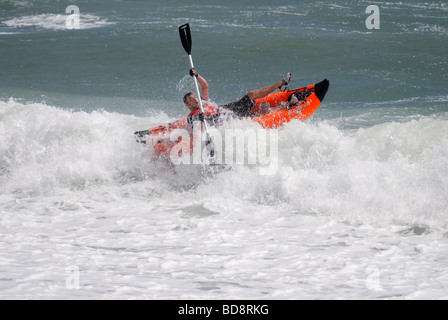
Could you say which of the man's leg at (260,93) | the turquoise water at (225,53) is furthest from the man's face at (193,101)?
the turquoise water at (225,53)

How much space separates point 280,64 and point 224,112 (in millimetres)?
6721

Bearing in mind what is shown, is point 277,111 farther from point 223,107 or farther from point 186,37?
point 186,37

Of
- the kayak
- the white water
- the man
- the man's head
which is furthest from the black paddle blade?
the white water

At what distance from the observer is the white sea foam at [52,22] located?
19.0m

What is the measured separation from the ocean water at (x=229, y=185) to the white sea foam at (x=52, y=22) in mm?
3319

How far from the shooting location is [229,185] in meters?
7.28

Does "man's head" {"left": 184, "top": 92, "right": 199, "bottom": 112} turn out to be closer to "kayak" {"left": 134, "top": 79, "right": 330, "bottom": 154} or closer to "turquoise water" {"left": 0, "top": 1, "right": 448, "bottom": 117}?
"kayak" {"left": 134, "top": 79, "right": 330, "bottom": 154}

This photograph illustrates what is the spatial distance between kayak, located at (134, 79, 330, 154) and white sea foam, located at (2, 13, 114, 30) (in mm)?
11535

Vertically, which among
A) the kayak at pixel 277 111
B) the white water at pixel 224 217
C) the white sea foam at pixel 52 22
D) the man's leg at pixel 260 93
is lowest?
the white water at pixel 224 217

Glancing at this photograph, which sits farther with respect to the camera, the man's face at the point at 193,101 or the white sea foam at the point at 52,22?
the white sea foam at the point at 52,22

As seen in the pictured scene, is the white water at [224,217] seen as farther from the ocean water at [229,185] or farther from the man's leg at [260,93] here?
the man's leg at [260,93]

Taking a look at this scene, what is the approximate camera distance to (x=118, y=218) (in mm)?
6457

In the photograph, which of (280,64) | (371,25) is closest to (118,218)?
(280,64)

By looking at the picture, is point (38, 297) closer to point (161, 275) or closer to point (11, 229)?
point (161, 275)
